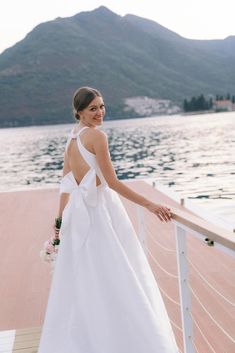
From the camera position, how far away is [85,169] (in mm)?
2555

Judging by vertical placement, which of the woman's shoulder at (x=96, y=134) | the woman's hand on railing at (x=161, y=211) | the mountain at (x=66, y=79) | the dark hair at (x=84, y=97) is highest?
the mountain at (x=66, y=79)

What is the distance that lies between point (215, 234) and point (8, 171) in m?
33.5

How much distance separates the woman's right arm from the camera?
238cm

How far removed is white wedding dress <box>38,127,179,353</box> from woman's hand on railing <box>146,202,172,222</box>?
210 millimetres

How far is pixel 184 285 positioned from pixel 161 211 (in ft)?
1.22

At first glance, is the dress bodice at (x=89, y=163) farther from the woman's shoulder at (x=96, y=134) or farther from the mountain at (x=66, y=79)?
the mountain at (x=66, y=79)

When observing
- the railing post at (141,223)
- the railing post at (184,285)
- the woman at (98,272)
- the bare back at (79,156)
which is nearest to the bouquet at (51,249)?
the woman at (98,272)

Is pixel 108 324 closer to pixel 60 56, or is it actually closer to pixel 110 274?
pixel 110 274

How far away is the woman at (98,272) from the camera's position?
238 cm

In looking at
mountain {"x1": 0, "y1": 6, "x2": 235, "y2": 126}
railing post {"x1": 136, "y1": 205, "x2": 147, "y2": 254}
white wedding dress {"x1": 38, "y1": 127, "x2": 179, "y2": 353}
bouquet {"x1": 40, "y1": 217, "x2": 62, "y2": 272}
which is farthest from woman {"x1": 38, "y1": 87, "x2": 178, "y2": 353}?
mountain {"x1": 0, "y1": 6, "x2": 235, "y2": 126}

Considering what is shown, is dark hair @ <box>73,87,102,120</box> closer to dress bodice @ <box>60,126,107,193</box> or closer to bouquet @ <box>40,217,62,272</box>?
dress bodice @ <box>60,126,107,193</box>

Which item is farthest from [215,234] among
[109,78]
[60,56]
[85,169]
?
[60,56]

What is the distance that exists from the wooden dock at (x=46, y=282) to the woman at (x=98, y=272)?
78 centimetres

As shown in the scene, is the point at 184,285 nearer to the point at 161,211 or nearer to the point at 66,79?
the point at 161,211
